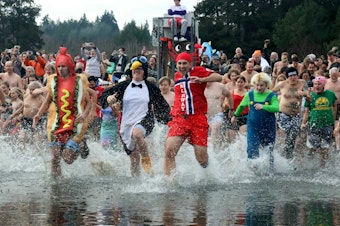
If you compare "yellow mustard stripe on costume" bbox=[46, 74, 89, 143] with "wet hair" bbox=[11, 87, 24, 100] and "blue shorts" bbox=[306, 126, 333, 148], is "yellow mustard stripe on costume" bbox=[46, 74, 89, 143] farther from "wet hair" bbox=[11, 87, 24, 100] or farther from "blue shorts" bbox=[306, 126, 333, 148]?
"wet hair" bbox=[11, 87, 24, 100]

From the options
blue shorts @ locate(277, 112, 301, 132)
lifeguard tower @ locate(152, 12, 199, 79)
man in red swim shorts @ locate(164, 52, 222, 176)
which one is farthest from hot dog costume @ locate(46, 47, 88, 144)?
lifeguard tower @ locate(152, 12, 199, 79)

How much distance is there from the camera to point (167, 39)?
21281 millimetres

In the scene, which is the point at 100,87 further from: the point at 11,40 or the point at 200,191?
the point at 11,40

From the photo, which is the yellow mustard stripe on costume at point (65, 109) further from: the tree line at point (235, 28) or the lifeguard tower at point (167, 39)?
the tree line at point (235, 28)

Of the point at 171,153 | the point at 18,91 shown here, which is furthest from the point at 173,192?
the point at 18,91

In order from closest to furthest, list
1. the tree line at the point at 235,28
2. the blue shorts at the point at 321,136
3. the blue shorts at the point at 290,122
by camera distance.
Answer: the blue shorts at the point at 321,136, the blue shorts at the point at 290,122, the tree line at the point at 235,28

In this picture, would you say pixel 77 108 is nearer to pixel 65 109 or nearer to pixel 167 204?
pixel 65 109

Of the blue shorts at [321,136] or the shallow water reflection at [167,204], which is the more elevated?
the blue shorts at [321,136]

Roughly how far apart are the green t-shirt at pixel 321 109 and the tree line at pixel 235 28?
3199 cm

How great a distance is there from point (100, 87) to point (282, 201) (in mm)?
8465

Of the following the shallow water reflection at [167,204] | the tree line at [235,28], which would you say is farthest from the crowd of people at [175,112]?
the tree line at [235,28]

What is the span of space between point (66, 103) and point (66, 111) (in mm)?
105

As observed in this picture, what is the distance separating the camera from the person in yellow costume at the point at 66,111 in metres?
12.2

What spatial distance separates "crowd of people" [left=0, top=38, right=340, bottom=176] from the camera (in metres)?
11.8
